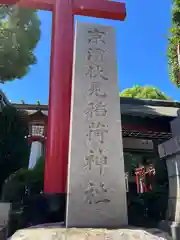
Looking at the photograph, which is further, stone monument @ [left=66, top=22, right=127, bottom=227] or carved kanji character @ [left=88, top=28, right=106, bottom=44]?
carved kanji character @ [left=88, top=28, right=106, bottom=44]

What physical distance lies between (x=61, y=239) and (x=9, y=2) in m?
4.90

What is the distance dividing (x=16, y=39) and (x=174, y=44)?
208 inches

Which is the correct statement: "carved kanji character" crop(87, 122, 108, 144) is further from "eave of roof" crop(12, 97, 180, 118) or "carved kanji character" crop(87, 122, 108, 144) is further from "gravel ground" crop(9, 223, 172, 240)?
"eave of roof" crop(12, 97, 180, 118)

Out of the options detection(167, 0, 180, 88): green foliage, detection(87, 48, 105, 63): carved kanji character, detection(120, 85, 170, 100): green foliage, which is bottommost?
detection(87, 48, 105, 63): carved kanji character

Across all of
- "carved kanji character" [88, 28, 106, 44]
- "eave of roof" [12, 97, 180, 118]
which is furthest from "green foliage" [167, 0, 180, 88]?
"carved kanji character" [88, 28, 106, 44]

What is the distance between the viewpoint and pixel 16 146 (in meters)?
7.23

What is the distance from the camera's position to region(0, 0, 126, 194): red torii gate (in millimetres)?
4320

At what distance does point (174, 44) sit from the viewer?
24.6 feet

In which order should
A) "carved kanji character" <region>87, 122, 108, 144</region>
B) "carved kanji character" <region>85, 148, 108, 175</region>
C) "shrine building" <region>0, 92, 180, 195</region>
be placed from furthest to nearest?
"shrine building" <region>0, 92, 180, 195</region>
"carved kanji character" <region>87, 122, 108, 144</region>
"carved kanji character" <region>85, 148, 108, 175</region>

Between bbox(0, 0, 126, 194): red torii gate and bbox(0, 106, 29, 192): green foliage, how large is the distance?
109 inches

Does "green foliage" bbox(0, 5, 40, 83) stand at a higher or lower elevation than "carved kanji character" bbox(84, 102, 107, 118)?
higher

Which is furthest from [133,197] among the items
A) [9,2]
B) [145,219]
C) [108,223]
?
[9,2]

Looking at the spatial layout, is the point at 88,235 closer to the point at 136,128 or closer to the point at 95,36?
the point at 95,36

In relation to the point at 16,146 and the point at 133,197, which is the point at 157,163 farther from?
the point at 16,146
